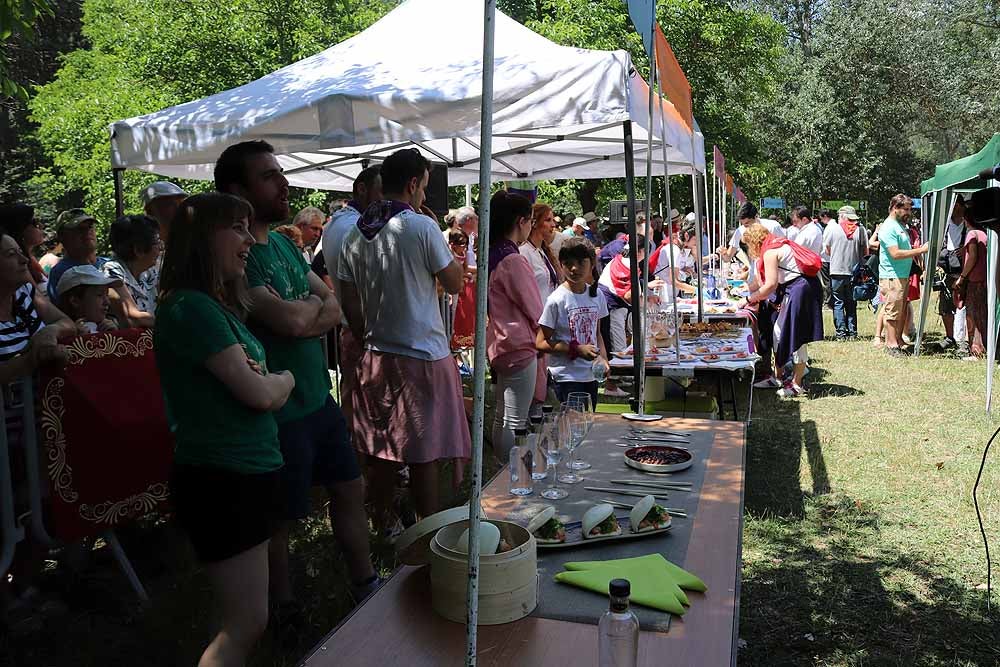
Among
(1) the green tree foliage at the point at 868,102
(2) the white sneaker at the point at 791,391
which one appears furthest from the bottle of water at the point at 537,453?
(1) the green tree foliage at the point at 868,102

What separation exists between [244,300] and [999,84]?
33.9m

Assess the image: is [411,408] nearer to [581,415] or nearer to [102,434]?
[581,415]

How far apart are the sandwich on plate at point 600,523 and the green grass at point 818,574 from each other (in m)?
1.42

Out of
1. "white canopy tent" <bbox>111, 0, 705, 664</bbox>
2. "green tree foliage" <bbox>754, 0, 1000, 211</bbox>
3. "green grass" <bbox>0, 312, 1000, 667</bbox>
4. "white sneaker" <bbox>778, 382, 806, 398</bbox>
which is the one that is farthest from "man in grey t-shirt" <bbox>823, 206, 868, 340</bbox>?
"green tree foliage" <bbox>754, 0, 1000, 211</bbox>

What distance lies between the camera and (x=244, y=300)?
230 centimetres

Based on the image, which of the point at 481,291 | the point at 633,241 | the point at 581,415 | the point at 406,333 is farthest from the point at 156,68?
the point at 481,291

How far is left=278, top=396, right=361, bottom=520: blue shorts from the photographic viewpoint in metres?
2.78

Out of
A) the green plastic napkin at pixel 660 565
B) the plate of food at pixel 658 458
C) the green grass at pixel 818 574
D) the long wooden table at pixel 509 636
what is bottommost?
the green grass at pixel 818 574

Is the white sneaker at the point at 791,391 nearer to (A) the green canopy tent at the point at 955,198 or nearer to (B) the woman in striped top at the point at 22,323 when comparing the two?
(A) the green canopy tent at the point at 955,198

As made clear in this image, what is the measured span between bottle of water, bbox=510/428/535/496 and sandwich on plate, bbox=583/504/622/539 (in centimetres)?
41

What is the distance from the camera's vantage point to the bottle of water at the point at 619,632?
153 cm

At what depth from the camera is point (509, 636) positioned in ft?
5.88

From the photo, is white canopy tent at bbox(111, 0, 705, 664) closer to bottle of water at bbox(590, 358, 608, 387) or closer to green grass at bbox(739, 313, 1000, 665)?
bottle of water at bbox(590, 358, 608, 387)

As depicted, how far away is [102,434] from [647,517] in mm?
2179
